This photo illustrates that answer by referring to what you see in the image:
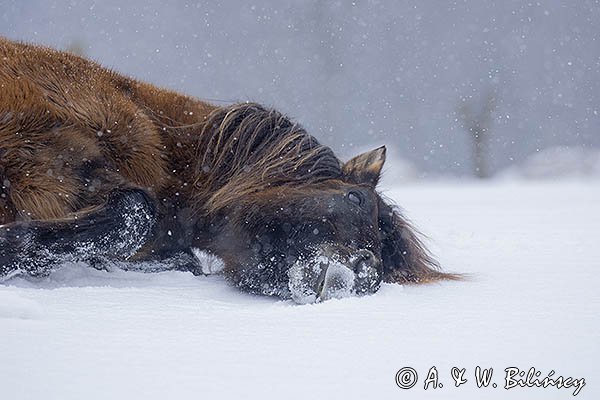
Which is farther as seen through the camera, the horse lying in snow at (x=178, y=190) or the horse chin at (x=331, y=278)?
the horse lying in snow at (x=178, y=190)

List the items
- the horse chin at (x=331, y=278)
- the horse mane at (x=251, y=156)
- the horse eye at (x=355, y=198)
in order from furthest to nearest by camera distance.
Result: 1. the horse mane at (x=251, y=156)
2. the horse eye at (x=355, y=198)
3. the horse chin at (x=331, y=278)

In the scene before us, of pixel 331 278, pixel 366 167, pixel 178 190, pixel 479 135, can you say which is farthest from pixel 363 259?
pixel 479 135

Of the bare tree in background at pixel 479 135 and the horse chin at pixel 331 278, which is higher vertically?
the bare tree in background at pixel 479 135

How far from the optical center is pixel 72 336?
6.13 feet

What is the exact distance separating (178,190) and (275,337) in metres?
1.59

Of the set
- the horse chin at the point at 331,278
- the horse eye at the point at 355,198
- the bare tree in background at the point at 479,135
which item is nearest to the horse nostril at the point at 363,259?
the horse chin at the point at 331,278

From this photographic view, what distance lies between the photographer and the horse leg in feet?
8.85

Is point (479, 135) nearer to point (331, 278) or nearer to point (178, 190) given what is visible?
point (178, 190)

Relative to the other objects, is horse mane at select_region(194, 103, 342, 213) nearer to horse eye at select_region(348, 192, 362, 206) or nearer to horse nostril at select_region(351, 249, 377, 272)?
horse eye at select_region(348, 192, 362, 206)

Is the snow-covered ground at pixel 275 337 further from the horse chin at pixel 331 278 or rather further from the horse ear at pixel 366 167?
the horse ear at pixel 366 167

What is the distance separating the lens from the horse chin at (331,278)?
8.68ft

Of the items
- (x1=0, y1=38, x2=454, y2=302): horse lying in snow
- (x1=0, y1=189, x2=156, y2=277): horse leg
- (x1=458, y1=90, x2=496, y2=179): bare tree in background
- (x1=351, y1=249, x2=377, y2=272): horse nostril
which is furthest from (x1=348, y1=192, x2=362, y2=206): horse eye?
(x1=458, y1=90, x2=496, y2=179): bare tree in background

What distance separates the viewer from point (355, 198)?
3148 mm

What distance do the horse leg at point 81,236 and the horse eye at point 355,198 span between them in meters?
0.96
